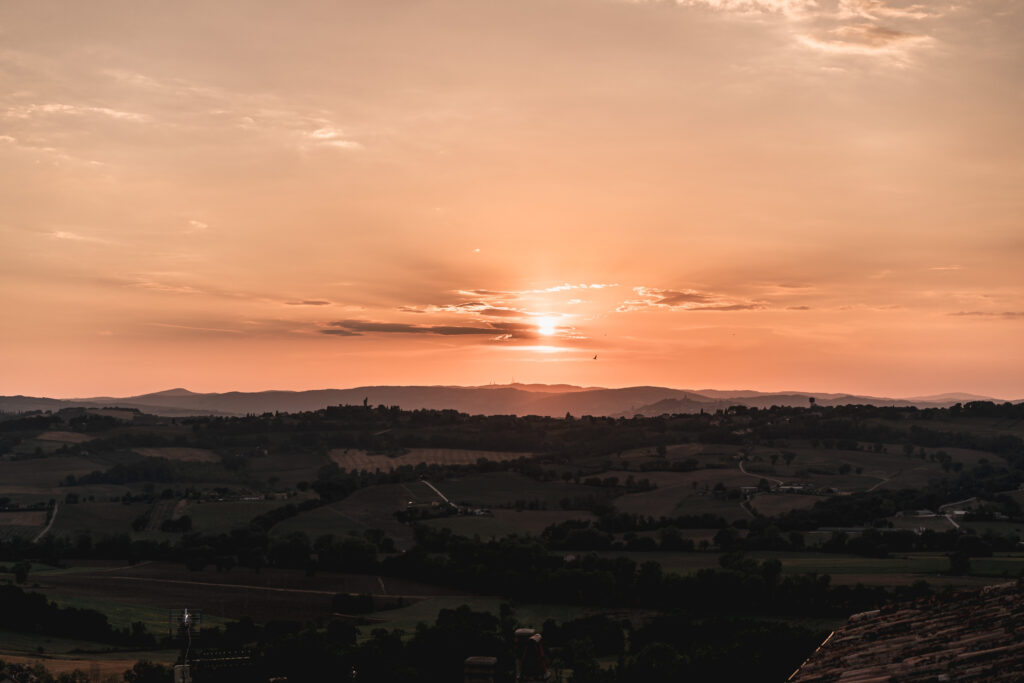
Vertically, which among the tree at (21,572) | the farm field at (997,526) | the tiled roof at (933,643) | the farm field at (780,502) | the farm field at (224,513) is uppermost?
the tiled roof at (933,643)

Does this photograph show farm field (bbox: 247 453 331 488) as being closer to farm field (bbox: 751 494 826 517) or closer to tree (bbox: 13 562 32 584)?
tree (bbox: 13 562 32 584)

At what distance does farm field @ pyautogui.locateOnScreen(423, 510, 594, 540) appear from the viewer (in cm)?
12328

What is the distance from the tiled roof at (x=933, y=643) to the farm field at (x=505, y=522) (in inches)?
3919

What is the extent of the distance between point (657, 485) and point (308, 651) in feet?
342

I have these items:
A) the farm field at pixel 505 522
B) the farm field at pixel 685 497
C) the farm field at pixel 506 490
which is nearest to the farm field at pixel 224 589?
the farm field at pixel 505 522

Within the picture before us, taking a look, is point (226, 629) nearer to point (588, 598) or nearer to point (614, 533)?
point (588, 598)

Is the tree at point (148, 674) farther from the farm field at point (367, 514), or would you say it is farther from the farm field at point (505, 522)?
the farm field at point (505, 522)

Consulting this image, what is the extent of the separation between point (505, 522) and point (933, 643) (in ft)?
384

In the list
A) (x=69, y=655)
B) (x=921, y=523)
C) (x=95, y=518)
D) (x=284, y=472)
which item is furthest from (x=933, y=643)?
(x=284, y=472)

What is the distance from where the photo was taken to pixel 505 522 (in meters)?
131

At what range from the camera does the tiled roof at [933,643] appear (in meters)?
13.6

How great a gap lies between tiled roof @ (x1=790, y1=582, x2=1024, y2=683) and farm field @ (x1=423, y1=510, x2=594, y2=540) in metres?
99.5

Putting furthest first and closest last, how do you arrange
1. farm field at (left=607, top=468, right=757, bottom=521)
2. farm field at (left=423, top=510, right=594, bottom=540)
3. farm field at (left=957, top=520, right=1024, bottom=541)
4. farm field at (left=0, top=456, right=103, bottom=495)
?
farm field at (left=0, top=456, right=103, bottom=495) < farm field at (left=607, top=468, right=757, bottom=521) < farm field at (left=423, top=510, right=594, bottom=540) < farm field at (left=957, top=520, right=1024, bottom=541)

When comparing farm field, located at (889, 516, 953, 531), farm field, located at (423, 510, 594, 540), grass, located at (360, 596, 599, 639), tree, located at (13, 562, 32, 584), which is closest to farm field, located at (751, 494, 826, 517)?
farm field, located at (889, 516, 953, 531)
